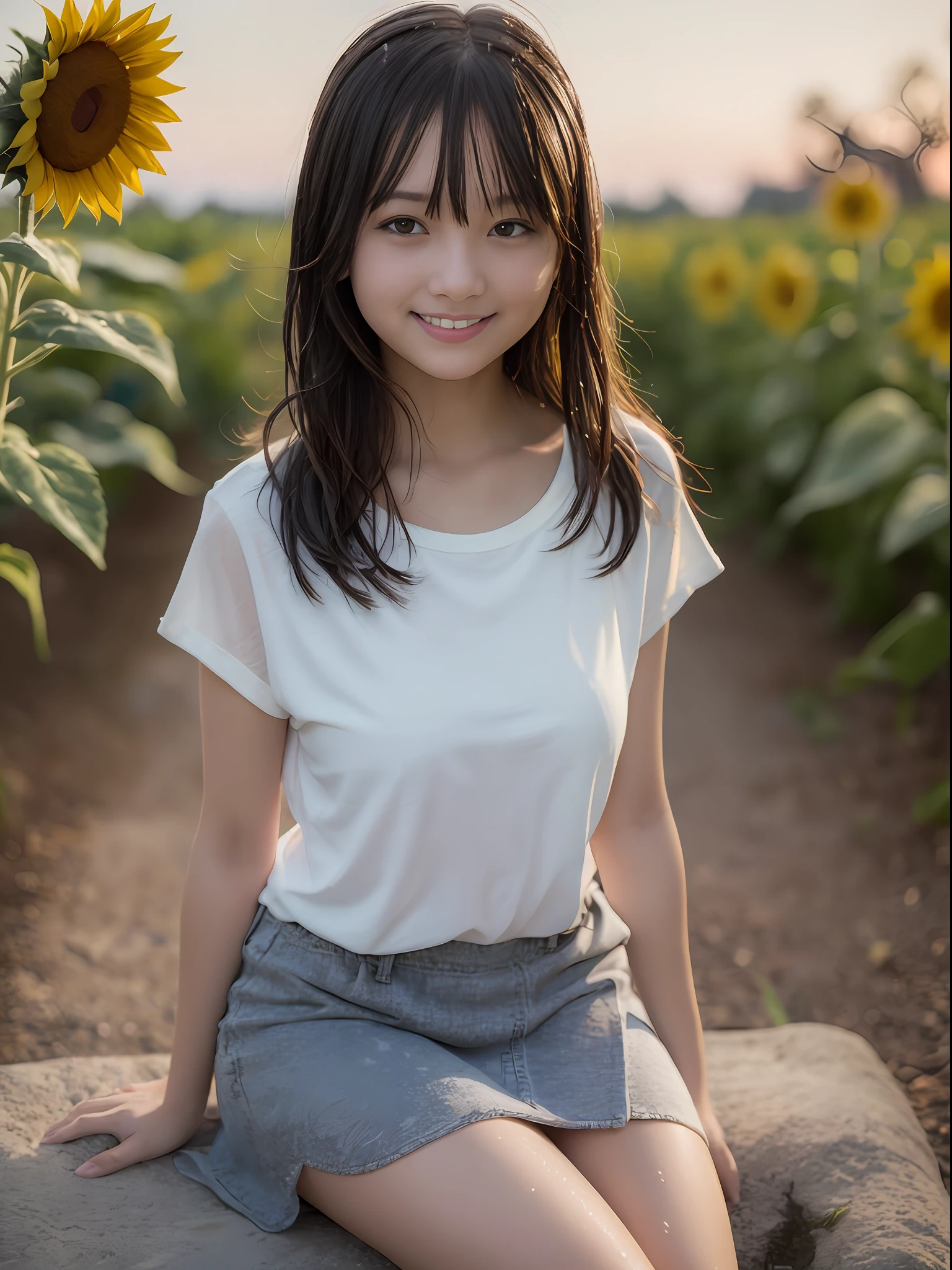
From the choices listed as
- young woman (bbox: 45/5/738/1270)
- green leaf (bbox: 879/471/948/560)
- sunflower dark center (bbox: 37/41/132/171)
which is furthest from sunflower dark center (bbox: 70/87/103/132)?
green leaf (bbox: 879/471/948/560)

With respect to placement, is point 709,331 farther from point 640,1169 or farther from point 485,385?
point 640,1169

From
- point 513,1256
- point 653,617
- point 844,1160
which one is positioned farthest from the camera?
point 844,1160

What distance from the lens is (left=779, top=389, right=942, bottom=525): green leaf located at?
2758mm

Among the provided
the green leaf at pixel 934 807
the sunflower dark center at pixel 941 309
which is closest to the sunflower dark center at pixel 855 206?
the sunflower dark center at pixel 941 309

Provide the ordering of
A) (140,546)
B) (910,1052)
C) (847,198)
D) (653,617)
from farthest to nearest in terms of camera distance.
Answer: (140,546) → (847,198) → (910,1052) → (653,617)

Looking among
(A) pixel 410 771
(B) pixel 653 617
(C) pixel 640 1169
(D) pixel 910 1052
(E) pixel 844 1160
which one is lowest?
(D) pixel 910 1052

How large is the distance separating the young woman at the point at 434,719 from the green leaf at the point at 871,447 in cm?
151

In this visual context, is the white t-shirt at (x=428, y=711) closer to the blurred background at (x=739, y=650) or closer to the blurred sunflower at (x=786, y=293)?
the blurred background at (x=739, y=650)

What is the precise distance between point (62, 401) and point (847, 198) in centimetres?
223

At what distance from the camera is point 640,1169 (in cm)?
124

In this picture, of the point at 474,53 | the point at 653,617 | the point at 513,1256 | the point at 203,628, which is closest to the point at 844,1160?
the point at 513,1256

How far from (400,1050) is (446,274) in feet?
2.51

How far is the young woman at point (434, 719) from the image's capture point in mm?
1155

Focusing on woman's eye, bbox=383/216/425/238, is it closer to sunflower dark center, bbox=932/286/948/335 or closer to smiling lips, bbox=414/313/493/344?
smiling lips, bbox=414/313/493/344
